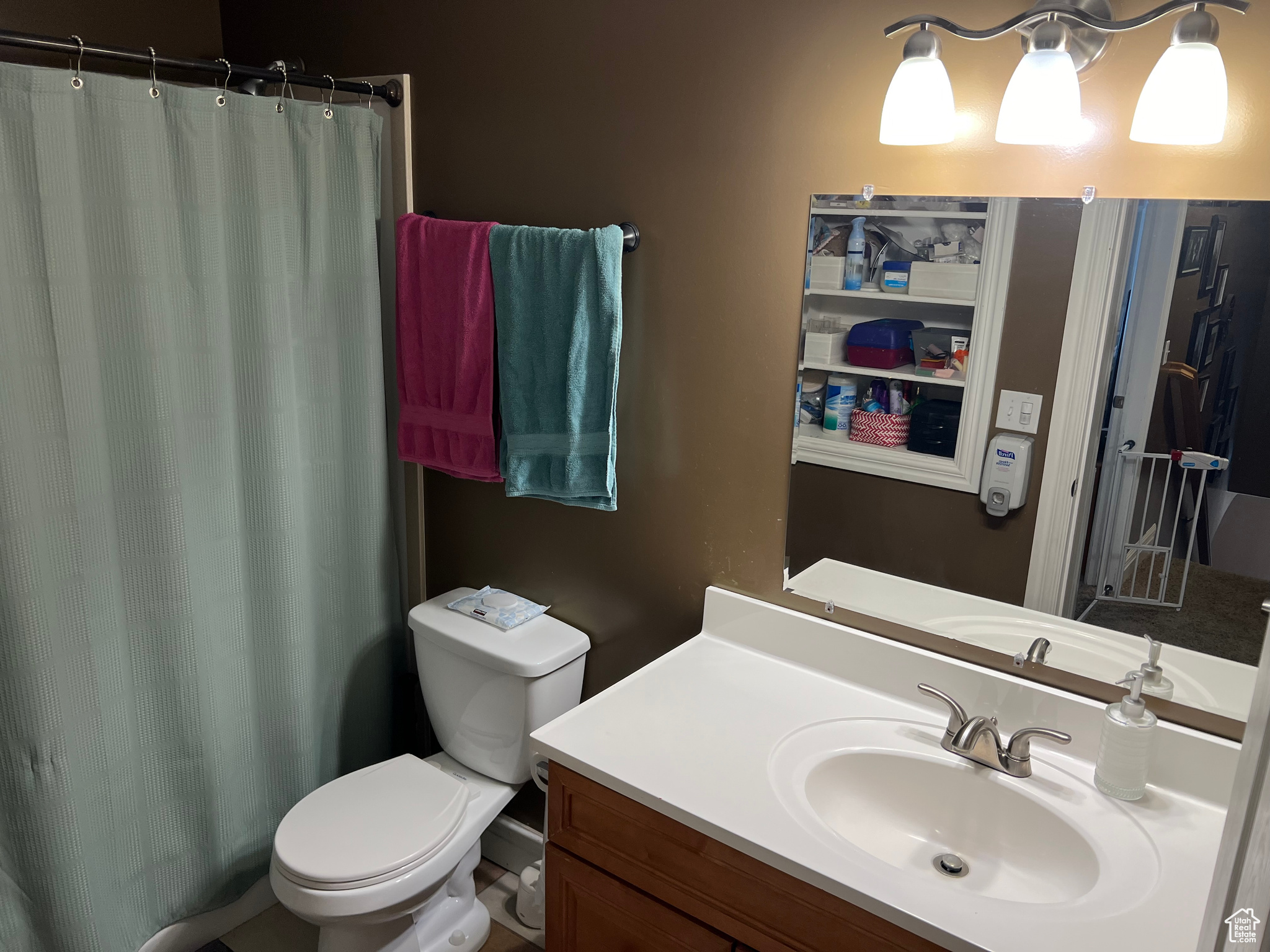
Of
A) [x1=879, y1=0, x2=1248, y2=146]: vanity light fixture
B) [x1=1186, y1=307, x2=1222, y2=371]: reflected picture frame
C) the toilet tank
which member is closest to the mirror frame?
the toilet tank

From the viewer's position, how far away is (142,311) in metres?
1.71

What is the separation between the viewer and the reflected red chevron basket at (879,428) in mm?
1575

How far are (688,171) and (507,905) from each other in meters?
1.73

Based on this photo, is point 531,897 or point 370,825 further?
point 531,897

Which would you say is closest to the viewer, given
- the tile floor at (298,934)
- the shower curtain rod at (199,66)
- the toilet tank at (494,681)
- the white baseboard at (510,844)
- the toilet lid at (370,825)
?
the shower curtain rod at (199,66)

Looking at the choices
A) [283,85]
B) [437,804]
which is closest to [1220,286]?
[437,804]

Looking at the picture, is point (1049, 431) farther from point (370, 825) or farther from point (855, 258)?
point (370, 825)

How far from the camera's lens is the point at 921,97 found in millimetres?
1344

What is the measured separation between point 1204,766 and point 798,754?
0.59 m

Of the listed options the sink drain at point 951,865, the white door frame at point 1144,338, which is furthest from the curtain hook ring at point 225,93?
the sink drain at point 951,865

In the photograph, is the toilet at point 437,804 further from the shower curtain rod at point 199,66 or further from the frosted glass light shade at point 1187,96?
the frosted glass light shade at point 1187,96

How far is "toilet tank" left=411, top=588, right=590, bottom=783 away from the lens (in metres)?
1.97

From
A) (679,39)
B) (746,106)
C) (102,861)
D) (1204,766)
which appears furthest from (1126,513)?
(102,861)

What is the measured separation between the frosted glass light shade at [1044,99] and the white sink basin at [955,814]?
0.94 m
